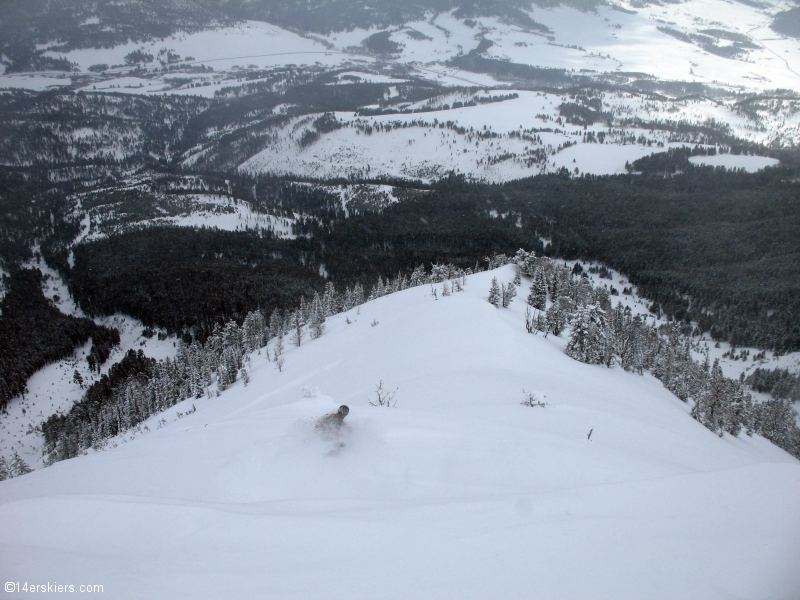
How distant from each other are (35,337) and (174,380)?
56.1m

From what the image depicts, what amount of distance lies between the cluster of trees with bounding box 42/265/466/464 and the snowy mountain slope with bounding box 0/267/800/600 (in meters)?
36.1

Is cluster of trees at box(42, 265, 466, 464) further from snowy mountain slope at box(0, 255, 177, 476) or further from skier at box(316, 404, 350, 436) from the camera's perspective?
skier at box(316, 404, 350, 436)

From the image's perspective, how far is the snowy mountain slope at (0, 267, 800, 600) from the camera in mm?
6352

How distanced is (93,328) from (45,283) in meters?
48.3

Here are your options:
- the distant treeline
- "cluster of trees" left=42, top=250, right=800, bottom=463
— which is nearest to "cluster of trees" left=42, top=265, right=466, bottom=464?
"cluster of trees" left=42, top=250, right=800, bottom=463

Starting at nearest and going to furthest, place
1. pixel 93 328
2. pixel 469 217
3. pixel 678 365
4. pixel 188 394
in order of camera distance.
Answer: pixel 678 365 < pixel 188 394 < pixel 93 328 < pixel 469 217

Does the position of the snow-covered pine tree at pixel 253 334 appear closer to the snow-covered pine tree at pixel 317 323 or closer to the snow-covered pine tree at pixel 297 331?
the snow-covered pine tree at pixel 297 331

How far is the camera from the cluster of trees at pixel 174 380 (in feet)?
172

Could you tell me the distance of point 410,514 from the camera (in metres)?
8.21

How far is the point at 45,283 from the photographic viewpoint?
126 metres

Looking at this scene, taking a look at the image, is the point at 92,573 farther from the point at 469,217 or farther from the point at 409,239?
the point at 469,217

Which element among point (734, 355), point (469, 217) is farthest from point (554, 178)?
point (734, 355)

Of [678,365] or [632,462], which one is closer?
[632,462]

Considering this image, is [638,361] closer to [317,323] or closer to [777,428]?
[777,428]
